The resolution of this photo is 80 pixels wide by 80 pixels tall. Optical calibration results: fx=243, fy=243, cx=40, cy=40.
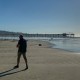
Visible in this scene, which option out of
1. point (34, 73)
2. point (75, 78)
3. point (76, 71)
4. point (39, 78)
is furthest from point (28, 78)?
point (76, 71)

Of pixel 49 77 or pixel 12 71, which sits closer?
pixel 49 77

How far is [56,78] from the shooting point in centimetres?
1096

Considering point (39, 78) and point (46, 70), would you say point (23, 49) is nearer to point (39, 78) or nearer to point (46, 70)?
point (46, 70)

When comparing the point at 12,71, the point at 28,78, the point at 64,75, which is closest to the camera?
the point at 28,78

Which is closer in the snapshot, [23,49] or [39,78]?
[39,78]

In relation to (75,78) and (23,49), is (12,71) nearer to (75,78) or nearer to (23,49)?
(23,49)

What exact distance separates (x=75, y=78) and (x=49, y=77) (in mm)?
1180

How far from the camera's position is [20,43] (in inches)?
Answer: 537

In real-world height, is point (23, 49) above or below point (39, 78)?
above

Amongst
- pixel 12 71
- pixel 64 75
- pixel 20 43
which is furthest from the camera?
pixel 20 43

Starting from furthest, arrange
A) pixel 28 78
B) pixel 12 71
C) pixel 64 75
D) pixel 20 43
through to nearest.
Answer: pixel 20 43, pixel 12 71, pixel 64 75, pixel 28 78

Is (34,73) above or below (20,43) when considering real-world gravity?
below

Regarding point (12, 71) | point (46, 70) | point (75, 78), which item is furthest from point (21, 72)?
point (75, 78)

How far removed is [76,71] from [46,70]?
5.18 feet
